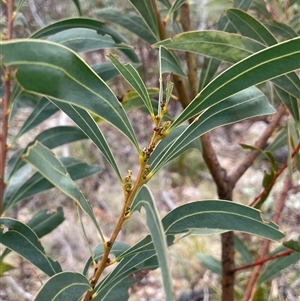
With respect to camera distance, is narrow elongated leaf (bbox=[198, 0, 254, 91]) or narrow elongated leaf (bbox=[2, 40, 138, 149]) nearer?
narrow elongated leaf (bbox=[2, 40, 138, 149])

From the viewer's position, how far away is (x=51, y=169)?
0.37 metres

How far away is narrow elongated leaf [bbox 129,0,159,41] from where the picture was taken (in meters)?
0.57

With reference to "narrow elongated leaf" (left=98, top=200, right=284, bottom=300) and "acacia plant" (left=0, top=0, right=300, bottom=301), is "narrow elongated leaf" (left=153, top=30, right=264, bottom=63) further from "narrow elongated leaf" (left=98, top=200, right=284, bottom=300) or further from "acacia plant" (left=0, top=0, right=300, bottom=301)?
"narrow elongated leaf" (left=98, top=200, right=284, bottom=300)

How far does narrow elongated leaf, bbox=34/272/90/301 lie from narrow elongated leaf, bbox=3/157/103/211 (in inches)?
11.8

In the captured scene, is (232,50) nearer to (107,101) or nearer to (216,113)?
(216,113)

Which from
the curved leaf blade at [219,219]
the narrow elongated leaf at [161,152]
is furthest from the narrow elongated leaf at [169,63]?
the curved leaf blade at [219,219]

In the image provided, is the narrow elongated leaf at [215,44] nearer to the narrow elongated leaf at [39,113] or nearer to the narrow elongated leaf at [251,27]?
the narrow elongated leaf at [251,27]

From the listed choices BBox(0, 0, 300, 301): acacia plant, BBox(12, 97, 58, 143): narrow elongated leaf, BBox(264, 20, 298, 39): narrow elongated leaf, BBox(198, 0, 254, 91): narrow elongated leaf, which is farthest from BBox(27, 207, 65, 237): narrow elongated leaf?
BBox(264, 20, 298, 39): narrow elongated leaf

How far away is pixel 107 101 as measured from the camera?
0.35 m

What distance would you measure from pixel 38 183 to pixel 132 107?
0.83 feet

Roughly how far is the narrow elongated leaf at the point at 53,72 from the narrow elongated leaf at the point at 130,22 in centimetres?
43

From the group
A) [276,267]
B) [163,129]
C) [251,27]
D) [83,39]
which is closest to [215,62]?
[251,27]

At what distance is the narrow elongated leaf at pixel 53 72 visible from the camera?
260 millimetres

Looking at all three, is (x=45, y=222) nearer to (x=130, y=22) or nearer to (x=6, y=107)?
(x=6, y=107)
